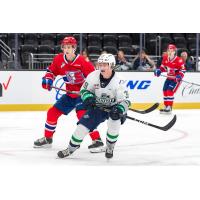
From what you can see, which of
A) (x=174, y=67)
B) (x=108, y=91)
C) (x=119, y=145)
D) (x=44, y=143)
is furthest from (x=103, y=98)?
(x=174, y=67)

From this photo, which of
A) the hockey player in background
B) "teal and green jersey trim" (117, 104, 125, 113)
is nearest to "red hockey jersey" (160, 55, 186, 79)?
the hockey player in background

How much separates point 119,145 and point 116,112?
136cm

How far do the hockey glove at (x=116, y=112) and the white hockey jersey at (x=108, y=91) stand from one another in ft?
0.27

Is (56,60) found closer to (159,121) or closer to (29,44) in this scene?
(159,121)

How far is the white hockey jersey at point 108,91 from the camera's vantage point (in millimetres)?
4688

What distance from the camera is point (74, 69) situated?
5.37m

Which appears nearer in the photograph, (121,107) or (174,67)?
(121,107)

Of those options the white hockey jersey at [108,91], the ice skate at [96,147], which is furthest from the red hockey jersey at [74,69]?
the white hockey jersey at [108,91]

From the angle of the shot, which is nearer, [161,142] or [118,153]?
[118,153]

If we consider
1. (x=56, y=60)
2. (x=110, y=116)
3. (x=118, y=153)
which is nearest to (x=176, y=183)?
(x=110, y=116)

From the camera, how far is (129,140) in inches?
246

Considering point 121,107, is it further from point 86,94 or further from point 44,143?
point 44,143

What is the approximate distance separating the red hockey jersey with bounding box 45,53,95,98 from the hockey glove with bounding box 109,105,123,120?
82cm

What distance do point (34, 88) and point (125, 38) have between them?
3829mm
